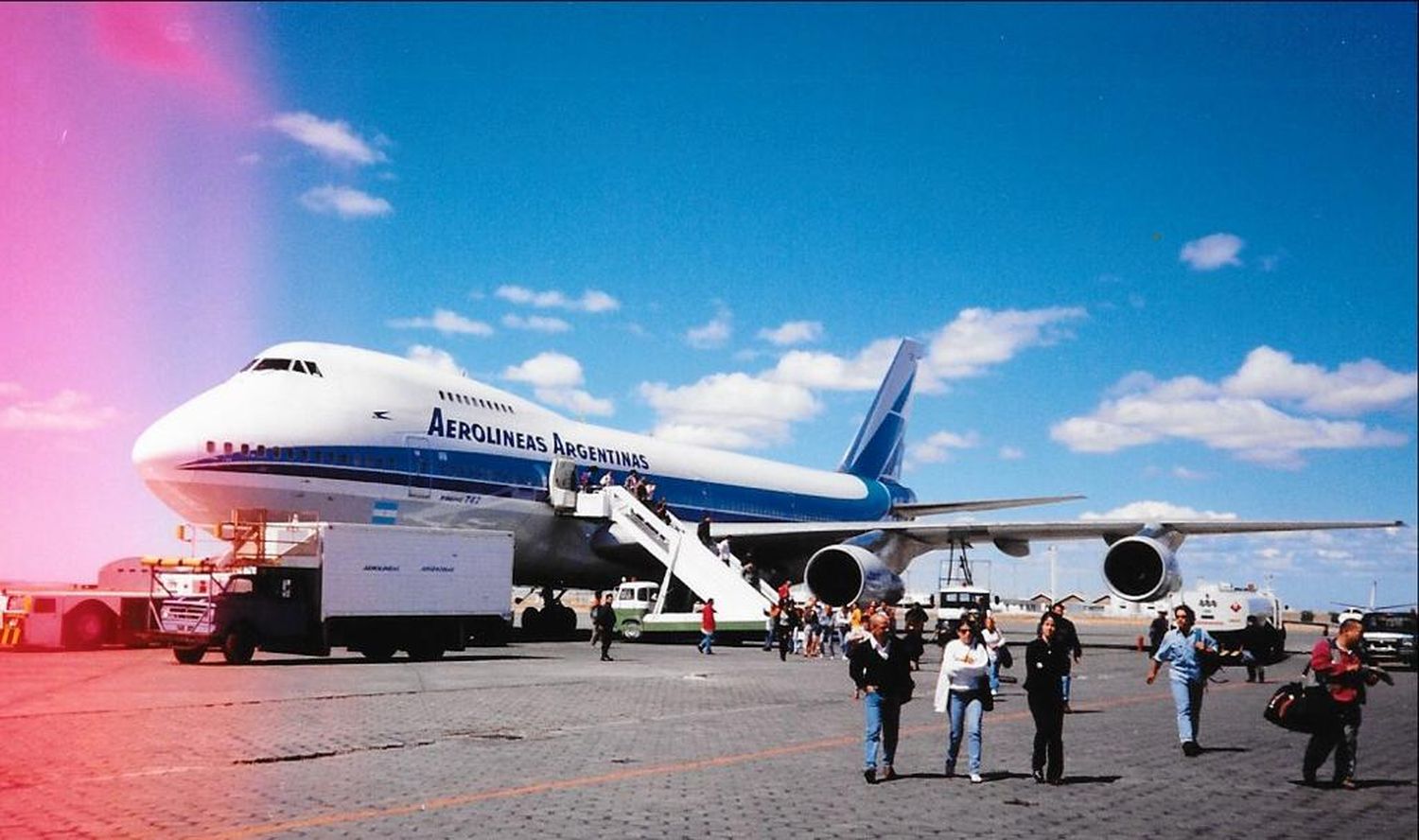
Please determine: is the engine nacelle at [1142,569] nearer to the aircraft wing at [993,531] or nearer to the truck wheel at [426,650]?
the aircraft wing at [993,531]

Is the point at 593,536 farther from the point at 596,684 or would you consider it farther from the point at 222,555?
the point at 596,684

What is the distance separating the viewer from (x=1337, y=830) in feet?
29.7

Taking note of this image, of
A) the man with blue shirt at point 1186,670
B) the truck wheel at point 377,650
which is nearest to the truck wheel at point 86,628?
the truck wheel at point 377,650

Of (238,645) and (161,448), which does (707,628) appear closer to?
(238,645)

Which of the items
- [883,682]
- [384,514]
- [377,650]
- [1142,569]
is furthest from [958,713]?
→ [1142,569]

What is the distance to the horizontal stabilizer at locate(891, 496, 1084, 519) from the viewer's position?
149ft

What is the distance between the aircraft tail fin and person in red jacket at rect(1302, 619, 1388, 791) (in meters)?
42.7

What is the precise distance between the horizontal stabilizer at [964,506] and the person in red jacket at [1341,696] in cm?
3249

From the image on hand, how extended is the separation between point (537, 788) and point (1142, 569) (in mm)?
24993

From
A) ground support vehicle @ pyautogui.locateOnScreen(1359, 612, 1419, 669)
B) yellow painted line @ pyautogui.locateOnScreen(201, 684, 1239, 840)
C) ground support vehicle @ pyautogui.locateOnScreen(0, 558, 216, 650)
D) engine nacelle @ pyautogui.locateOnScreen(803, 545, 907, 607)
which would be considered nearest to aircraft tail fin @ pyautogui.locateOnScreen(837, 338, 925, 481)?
engine nacelle @ pyautogui.locateOnScreen(803, 545, 907, 607)

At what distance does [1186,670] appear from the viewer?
1408 cm

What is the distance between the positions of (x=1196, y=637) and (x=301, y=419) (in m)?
19.9

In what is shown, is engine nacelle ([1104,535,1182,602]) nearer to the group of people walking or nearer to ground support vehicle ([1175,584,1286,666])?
ground support vehicle ([1175,584,1286,666])

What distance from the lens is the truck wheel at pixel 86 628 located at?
27406 mm
